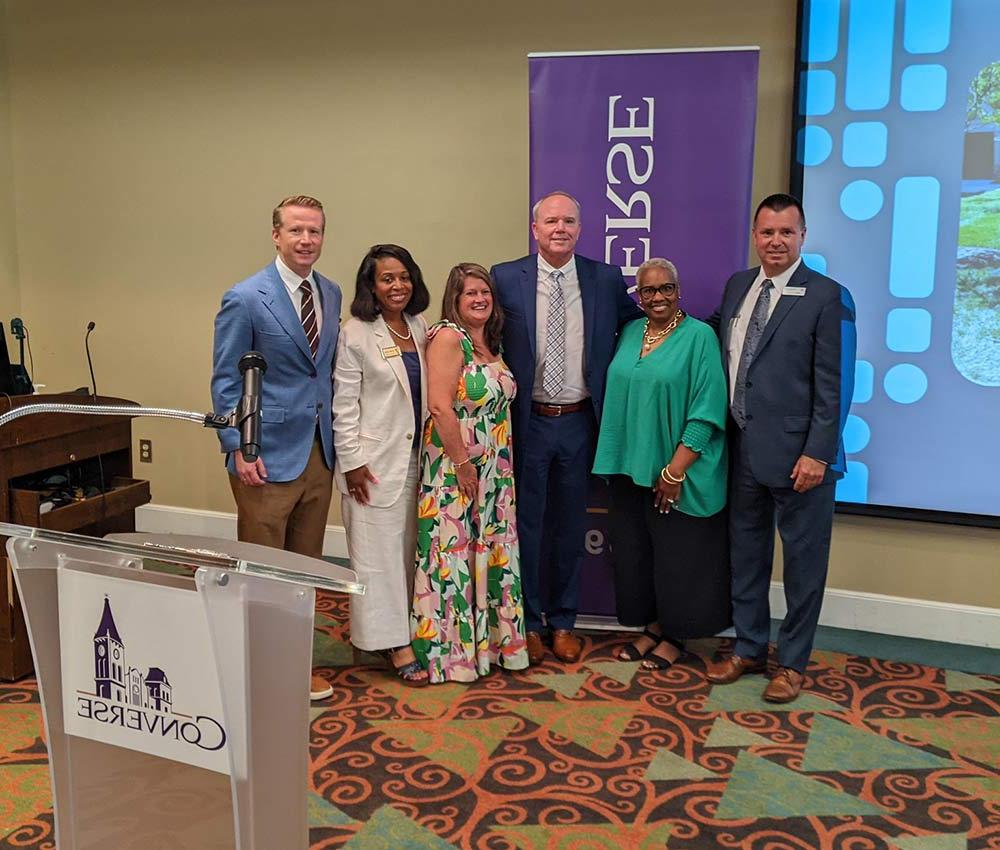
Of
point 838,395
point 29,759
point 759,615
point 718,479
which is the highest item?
point 838,395

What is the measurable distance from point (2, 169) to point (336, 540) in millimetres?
2680

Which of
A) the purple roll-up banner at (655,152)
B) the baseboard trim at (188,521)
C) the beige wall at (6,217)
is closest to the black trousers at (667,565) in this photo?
the purple roll-up banner at (655,152)

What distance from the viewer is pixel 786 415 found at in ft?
10.2

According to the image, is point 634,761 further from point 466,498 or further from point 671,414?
point 671,414

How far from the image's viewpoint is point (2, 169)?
198 inches

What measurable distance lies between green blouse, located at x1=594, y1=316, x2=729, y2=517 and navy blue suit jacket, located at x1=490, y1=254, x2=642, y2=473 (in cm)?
7

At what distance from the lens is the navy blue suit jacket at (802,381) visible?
3.05 metres

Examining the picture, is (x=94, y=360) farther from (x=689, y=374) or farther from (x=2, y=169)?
(x=689, y=374)

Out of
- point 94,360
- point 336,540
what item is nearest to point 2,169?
point 94,360

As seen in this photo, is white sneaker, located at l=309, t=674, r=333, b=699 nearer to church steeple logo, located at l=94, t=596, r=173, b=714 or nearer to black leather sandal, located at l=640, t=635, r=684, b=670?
black leather sandal, located at l=640, t=635, r=684, b=670

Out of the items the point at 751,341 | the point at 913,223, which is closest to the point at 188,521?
the point at 751,341

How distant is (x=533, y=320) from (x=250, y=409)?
1880mm

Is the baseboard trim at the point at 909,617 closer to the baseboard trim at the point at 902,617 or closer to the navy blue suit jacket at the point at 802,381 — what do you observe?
the baseboard trim at the point at 902,617

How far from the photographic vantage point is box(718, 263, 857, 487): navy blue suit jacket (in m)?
3.05
